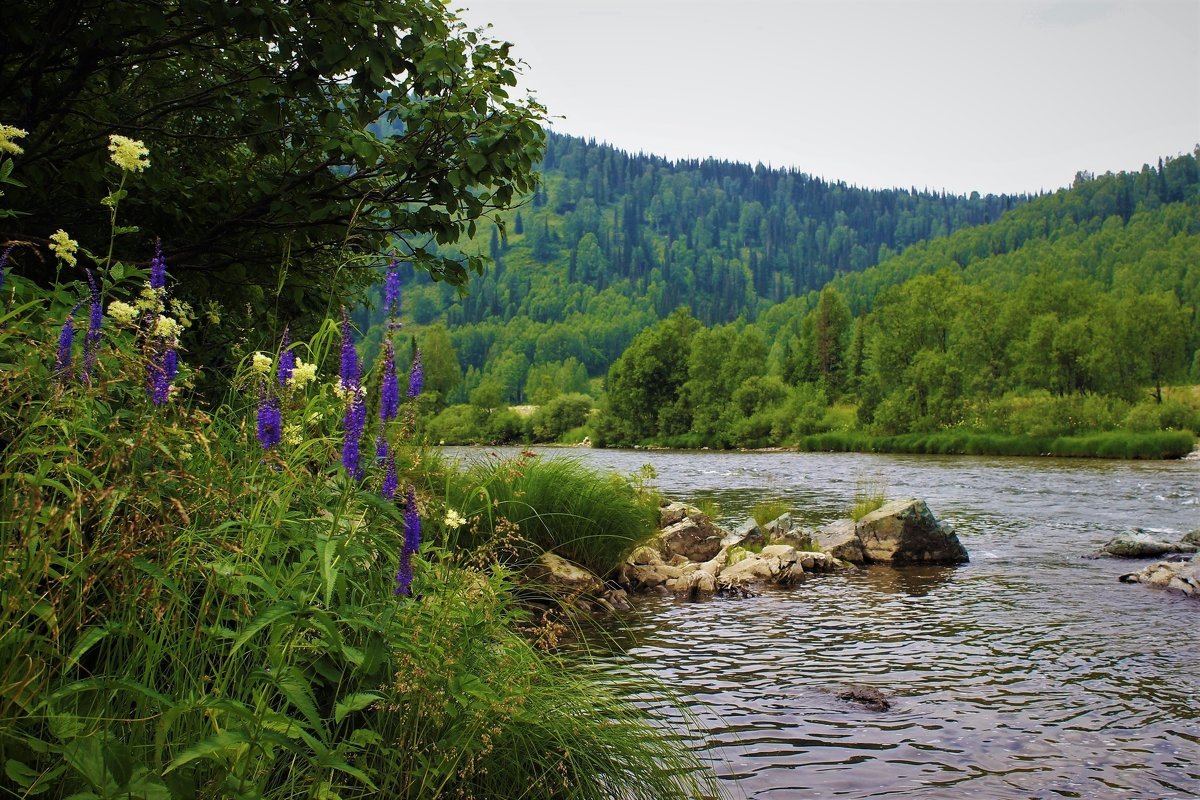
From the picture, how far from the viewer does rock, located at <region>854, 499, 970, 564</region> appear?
15.9 metres

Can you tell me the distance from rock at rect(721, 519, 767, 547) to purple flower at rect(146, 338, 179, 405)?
1370cm

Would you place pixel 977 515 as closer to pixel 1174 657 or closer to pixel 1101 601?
pixel 1101 601

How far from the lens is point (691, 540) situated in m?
15.7

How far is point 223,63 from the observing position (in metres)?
6.13

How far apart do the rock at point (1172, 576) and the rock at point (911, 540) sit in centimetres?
293

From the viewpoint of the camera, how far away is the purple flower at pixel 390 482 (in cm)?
347

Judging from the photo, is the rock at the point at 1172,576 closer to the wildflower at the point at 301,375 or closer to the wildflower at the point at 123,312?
the wildflower at the point at 301,375

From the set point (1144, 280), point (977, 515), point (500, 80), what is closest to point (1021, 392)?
point (977, 515)

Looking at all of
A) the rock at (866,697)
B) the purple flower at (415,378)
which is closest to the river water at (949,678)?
the rock at (866,697)

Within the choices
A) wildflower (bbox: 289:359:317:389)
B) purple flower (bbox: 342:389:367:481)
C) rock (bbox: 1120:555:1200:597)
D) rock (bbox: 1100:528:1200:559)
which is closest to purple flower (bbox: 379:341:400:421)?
purple flower (bbox: 342:389:367:481)

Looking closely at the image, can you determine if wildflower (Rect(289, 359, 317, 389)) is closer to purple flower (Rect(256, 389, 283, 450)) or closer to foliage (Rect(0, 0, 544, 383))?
purple flower (Rect(256, 389, 283, 450))

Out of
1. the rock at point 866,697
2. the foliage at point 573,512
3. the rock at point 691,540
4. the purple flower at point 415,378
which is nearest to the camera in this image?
the purple flower at point 415,378

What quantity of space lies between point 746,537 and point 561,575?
25.2 ft

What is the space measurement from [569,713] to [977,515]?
21.0m
